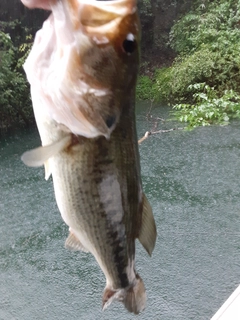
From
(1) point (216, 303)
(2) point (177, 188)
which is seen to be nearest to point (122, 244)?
(1) point (216, 303)

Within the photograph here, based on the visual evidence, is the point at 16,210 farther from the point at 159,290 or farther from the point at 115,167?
the point at 115,167

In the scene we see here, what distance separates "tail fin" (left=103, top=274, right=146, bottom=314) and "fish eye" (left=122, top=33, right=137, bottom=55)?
1.28ft

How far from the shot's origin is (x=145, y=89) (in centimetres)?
991

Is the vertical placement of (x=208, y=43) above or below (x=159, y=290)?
below

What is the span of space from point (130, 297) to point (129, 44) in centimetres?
42

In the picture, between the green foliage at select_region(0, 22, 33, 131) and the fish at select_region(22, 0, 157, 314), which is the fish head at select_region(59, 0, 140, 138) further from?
the green foliage at select_region(0, 22, 33, 131)

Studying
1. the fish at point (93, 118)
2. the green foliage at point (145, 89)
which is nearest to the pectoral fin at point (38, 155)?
the fish at point (93, 118)

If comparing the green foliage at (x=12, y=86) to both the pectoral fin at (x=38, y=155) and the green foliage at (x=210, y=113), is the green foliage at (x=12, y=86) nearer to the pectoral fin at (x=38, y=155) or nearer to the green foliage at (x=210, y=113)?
the green foliage at (x=210, y=113)

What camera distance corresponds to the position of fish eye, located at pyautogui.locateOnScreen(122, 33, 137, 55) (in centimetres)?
63

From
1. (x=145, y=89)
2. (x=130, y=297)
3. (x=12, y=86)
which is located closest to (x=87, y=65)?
(x=130, y=297)

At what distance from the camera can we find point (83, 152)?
67cm

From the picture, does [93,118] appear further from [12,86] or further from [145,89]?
[145,89]

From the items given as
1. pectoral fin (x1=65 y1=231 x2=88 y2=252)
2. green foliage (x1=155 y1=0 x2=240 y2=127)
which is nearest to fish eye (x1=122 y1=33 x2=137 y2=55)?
pectoral fin (x1=65 y1=231 x2=88 y2=252)

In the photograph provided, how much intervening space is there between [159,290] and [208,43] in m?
6.16
